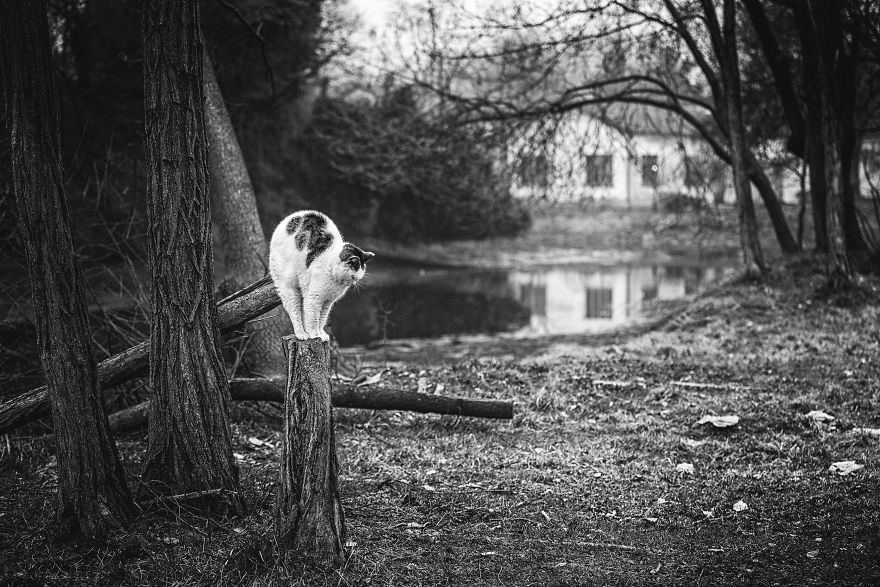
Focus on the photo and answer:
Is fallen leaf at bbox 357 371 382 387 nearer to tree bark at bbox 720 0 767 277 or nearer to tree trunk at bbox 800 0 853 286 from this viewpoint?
tree trunk at bbox 800 0 853 286

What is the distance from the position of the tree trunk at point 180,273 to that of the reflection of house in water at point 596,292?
34.8 ft

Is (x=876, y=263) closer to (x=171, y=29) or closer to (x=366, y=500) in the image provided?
(x=366, y=500)

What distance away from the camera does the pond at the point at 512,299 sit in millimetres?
15414

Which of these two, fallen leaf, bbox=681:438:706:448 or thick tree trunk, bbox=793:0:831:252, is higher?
thick tree trunk, bbox=793:0:831:252

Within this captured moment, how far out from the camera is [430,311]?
17.9m

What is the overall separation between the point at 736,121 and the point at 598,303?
6.16m

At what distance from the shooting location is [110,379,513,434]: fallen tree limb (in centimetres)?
626

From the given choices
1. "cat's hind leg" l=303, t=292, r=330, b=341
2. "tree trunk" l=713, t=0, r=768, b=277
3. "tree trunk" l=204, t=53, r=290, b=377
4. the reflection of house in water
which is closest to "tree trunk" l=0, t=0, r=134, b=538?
"cat's hind leg" l=303, t=292, r=330, b=341

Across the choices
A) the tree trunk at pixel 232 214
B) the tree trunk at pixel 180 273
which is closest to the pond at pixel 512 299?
the tree trunk at pixel 232 214

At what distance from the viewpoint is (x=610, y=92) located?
1800 cm

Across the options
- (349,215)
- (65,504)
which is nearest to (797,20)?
(65,504)

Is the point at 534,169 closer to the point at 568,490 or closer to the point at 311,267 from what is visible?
the point at 568,490

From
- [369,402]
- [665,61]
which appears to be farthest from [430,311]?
[369,402]

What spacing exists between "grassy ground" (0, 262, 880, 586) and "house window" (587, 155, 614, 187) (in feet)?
24.1
